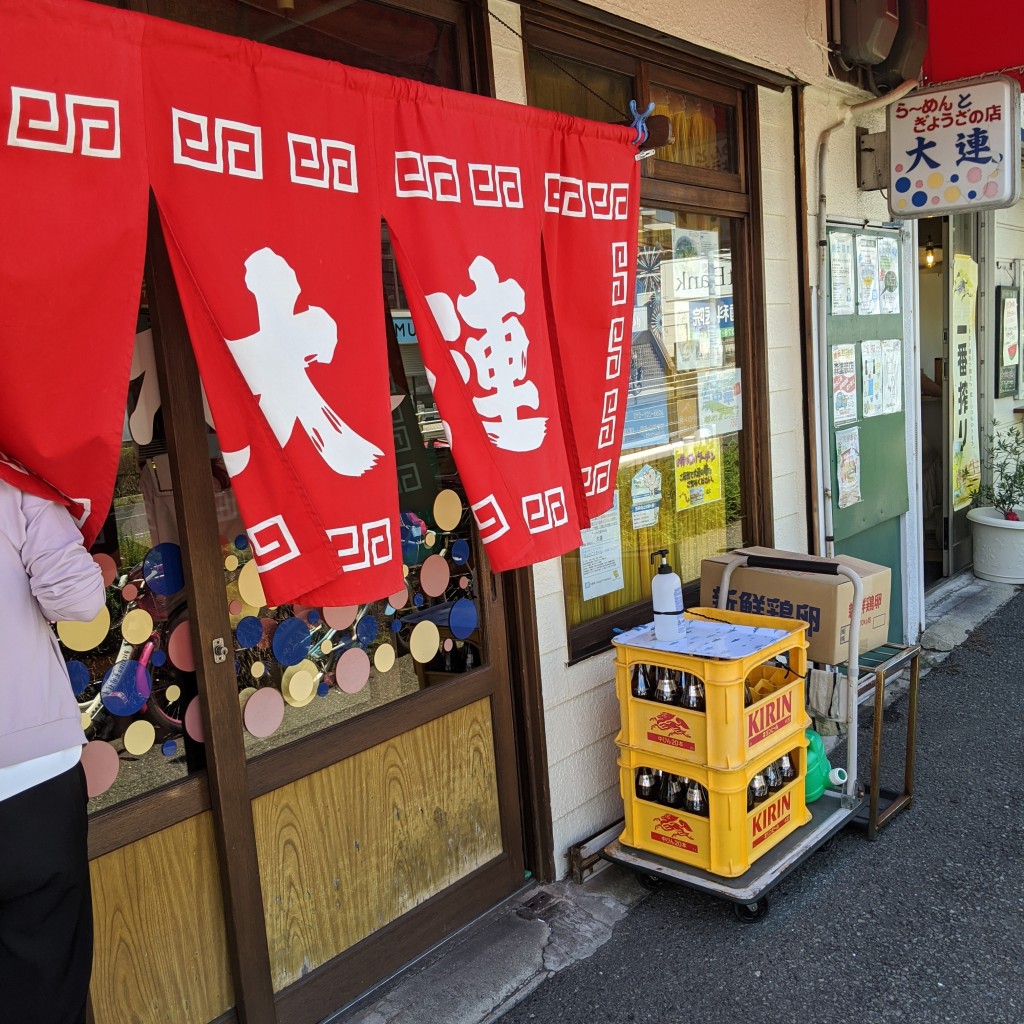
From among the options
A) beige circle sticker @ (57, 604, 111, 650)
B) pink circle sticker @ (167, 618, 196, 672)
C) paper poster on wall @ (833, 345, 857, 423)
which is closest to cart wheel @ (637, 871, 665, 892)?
pink circle sticker @ (167, 618, 196, 672)

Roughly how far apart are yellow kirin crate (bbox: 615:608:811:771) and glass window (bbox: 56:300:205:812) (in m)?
1.68

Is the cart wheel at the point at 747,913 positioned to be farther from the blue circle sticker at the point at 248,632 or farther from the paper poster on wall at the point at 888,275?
the paper poster on wall at the point at 888,275

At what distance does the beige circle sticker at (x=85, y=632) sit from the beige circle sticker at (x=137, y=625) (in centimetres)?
5

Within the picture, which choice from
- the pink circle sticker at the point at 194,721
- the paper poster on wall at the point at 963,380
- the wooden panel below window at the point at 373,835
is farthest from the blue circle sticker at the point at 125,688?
the paper poster on wall at the point at 963,380

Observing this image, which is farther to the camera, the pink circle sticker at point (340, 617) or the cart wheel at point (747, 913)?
the cart wheel at point (747, 913)

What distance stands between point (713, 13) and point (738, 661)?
308 cm

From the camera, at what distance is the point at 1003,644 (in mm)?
6699

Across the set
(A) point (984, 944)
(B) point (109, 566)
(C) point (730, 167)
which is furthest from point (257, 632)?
(C) point (730, 167)

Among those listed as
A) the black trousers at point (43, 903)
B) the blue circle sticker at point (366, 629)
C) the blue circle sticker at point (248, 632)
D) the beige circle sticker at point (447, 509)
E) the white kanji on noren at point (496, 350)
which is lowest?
the black trousers at point (43, 903)

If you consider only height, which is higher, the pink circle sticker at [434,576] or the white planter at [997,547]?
the pink circle sticker at [434,576]

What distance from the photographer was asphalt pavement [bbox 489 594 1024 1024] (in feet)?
10.3

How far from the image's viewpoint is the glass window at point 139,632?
262 centimetres

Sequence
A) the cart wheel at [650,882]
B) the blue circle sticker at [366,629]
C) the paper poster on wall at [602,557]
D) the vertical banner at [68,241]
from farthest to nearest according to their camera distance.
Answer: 1. the paper poster on wall at [602,557]
2. the cart wheel at [650,882]
3. the blue circle sticker at [366,629]
4. the vertical banner at [68,241]

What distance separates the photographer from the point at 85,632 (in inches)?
102
